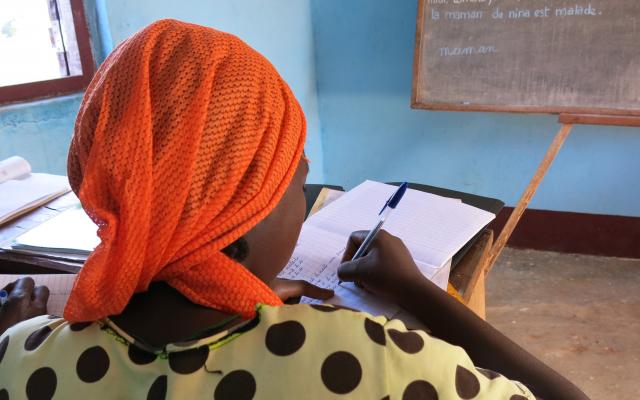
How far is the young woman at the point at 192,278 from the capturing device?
0.47 meters

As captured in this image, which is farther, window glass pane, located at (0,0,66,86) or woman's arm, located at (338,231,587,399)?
window glass pane, located at (0,0,66,86)

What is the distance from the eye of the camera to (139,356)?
50 centimetres

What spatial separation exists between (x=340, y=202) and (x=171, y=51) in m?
0.65

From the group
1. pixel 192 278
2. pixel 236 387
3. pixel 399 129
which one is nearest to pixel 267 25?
pixel 399 129

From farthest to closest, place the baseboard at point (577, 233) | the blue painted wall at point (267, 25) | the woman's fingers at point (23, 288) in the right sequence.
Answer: the baseboard at point (577, 233) → the blue painted wall at point (267, 25) → the woman's fingers at point (23, 288)

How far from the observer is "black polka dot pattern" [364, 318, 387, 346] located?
476 mm

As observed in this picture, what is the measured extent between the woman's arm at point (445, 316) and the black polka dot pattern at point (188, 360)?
0.39m

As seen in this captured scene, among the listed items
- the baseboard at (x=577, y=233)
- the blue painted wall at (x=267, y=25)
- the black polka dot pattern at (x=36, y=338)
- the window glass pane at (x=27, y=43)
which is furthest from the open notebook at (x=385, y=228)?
the baseboard at (x=577, y=233)

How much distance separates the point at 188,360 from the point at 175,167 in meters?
0.18

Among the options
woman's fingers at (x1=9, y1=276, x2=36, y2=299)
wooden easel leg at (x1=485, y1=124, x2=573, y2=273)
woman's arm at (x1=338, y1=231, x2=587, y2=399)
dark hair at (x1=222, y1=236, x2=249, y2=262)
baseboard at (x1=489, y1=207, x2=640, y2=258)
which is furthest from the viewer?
baseboard at (x1=489, y1=207, x2=640, y2=258)

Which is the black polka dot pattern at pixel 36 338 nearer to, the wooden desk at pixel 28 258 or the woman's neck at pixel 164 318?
the woman's neck at pixel 164 318

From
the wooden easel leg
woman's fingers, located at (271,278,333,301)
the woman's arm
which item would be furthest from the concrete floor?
woman's fingers, located at (271,278,333,301)

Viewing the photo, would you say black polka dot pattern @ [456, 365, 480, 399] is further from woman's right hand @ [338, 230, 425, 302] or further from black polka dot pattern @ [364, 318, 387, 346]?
woman's right hand @ [338, 230, 425, 302]

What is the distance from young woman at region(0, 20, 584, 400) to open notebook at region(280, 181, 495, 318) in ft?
0.98
